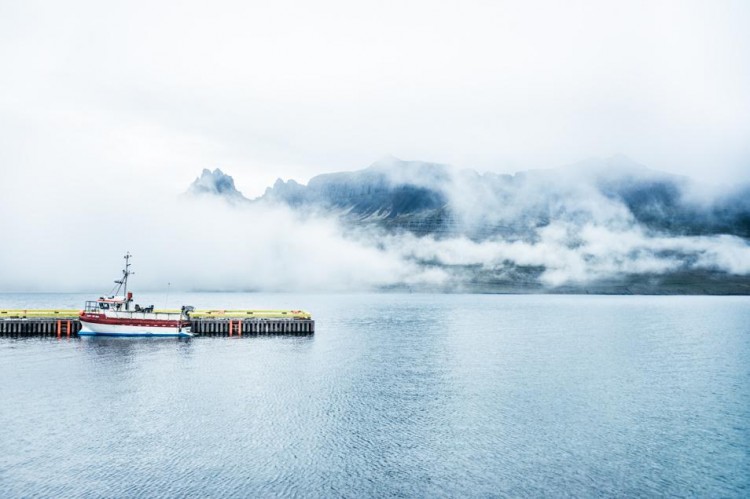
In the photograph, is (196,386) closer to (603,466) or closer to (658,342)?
(603,466)

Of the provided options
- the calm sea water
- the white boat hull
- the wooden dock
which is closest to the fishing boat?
the white boat hull

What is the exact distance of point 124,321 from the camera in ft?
320

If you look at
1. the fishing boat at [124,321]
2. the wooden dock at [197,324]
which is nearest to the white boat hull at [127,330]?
the fishing boat at [124,321]

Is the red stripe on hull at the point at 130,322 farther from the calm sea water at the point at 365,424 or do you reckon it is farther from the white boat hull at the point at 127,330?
the calm sea water at the point at 365,424

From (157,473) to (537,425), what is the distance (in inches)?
1197

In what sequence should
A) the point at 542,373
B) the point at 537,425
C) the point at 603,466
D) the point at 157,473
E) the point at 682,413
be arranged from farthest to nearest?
the point at 542,373
the point at 682,413
the point at 537,425
the point at 603,466
the point at 157,473

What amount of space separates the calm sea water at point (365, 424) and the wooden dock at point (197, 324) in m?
24.4

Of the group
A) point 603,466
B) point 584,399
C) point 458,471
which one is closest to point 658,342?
point 584,399

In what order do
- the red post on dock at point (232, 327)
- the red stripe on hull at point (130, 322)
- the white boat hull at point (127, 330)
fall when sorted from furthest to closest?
the red post on dock at point (232, 327)
the white boat hull at point (127, 330)
the red stripe on hull at point (130, 322)

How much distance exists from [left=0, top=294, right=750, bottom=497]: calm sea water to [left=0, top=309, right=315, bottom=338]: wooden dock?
80.0 feet

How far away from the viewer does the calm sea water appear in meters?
30.6

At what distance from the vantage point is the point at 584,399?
5288 centimetres

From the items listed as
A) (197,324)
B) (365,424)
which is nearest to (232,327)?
(197,324)

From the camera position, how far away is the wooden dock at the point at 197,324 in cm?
10050
